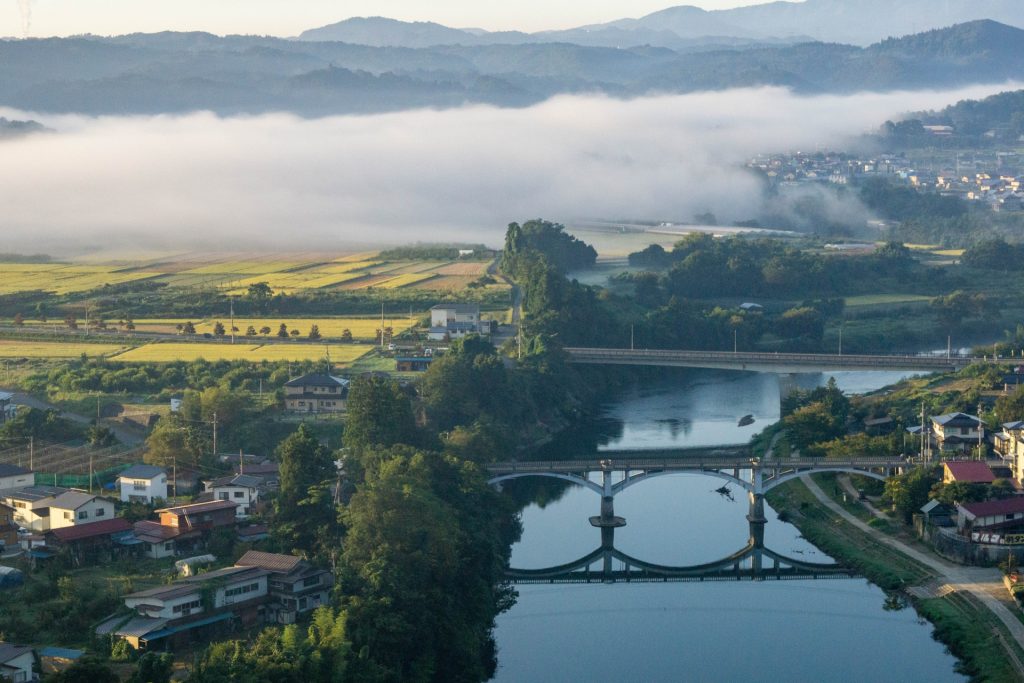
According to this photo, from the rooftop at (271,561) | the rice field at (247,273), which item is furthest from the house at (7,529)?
the rice field at (247,273)

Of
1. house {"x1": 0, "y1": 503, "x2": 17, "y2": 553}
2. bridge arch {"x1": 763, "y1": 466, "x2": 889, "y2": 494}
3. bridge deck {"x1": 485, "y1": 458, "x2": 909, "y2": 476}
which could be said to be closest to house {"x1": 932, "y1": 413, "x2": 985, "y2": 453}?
bridge deck {"x1": 485, "y1": 458, "x2": 909, "y2": 476}

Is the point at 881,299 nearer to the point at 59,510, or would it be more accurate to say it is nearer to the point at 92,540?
the point at 59,510

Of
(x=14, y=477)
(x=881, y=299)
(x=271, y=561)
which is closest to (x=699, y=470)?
(x=271, y=561)

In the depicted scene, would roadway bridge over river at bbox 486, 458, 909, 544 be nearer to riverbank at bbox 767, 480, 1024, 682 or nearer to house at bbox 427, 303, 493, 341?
riverbank at bbox 767, 480, 1024, 682

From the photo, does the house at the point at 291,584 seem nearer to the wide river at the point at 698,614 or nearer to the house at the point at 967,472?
the wide river at the point at 698,614

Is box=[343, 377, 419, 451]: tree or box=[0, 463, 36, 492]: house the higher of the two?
box=[343, 377, 419, 451]: tree

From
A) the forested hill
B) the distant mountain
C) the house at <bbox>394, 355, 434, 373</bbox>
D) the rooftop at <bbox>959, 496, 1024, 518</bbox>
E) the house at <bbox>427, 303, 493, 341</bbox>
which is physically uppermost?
the forested hill

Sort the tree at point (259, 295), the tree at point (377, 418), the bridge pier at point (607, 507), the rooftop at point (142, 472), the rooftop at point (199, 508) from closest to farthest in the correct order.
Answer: the rooftop at point (199, 508), the rooftop at point (142, 472), the tree at point (377, 418), the bridge pier at point (607, 507), the tree at point (259, 295)
